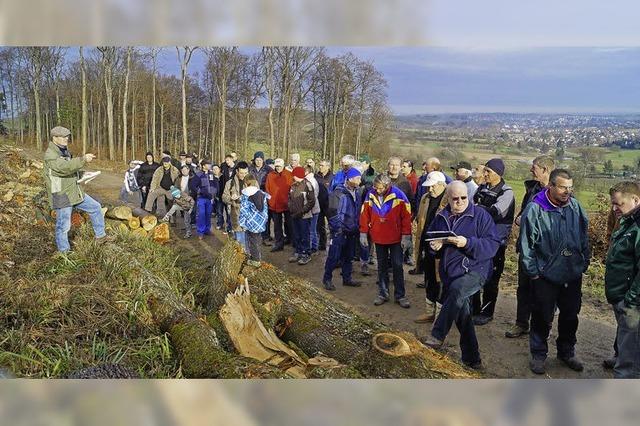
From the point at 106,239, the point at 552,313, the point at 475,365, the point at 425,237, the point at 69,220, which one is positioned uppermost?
the point at 69,220

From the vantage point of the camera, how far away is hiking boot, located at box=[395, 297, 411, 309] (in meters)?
2.76

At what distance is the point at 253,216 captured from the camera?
2.86m

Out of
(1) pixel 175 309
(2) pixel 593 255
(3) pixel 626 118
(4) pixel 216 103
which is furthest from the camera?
(2) pixel 593 255

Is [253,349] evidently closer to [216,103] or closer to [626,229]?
[216,103]

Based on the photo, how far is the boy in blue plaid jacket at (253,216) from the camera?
2650 millimetres

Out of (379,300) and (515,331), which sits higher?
(379,300)

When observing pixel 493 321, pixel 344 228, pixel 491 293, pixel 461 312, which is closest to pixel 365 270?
pixel 344 228

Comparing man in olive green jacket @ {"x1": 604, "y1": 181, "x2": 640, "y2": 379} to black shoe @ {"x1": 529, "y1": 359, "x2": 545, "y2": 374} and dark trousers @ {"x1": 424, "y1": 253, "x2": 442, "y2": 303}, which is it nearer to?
black shoe @ {"x1": 529, "y1": 359, "x2": 545, "y2": 374}

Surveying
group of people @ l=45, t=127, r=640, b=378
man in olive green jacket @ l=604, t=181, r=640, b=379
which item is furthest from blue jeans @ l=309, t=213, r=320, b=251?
man in olive green jacket @ l=604, t=181, r=640, b=379

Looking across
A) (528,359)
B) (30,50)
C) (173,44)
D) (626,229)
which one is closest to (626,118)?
(626,229)

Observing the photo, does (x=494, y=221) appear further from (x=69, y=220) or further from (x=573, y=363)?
(x=69, y=220)

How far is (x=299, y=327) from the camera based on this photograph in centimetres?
229

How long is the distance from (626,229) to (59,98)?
239 cm

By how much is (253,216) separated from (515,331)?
1705 mm
